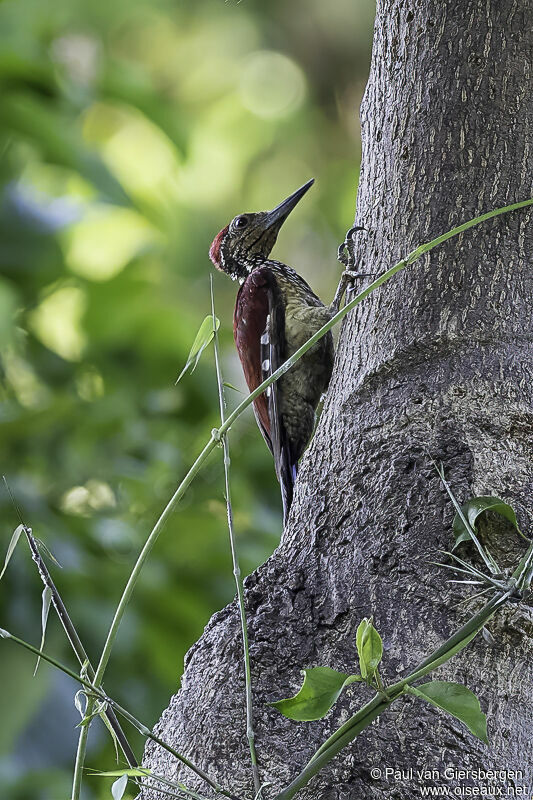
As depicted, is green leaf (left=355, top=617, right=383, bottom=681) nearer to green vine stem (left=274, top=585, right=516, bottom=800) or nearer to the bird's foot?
green vine stem (left=274, top=585, right=516, bottom=800)

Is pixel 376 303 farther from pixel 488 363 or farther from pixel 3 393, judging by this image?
pixel 3 393

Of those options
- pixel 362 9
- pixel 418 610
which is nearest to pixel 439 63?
pixel 418 610

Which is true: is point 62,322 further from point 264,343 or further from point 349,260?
point 349,260

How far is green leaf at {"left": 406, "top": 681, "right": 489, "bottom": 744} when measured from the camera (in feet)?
2.26

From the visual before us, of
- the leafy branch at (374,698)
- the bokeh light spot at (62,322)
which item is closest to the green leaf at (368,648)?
the leafy branch at (374,698)

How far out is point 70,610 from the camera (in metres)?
2.03

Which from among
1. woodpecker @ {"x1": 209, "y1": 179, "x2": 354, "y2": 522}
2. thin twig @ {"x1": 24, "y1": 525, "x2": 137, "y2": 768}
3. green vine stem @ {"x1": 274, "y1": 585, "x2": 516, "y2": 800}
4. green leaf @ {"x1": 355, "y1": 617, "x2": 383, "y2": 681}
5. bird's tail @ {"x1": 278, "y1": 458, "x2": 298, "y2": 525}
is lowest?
green vine stem @ {"x1": 274, "y1": 585, "x2": 516, "y2": 800}

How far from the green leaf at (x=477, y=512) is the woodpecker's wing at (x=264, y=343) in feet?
3.16

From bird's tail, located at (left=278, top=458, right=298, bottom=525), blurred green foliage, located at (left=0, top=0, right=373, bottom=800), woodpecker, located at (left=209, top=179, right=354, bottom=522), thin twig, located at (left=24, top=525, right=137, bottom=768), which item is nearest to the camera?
thin twig, located at (left=24, top=525, right=137, bottom=768)

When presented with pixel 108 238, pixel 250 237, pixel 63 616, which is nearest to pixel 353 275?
pixel 63 616

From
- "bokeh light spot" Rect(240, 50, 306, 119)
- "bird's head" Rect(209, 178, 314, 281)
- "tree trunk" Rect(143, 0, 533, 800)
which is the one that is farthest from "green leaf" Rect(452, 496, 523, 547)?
"bokeh light spot" Rect(240, 50, 306, 119)

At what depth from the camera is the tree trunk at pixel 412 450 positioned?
0.83m

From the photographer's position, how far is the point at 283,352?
1.93 metres

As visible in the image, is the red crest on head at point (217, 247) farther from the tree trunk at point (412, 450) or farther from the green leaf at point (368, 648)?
the green leaf at point (368, 648)
